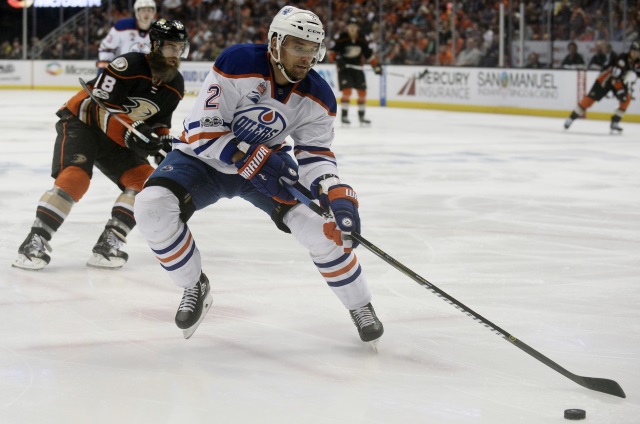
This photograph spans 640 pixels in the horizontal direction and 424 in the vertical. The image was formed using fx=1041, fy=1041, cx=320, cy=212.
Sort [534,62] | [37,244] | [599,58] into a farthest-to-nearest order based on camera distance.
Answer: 1. [534,62]
2. [599,58]
3. [37,244]

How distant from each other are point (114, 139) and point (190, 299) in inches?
51.2

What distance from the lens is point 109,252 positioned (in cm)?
423

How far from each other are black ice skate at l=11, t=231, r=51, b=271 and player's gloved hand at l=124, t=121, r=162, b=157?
0.53m

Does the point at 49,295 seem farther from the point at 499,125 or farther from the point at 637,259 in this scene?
the point at 499,125

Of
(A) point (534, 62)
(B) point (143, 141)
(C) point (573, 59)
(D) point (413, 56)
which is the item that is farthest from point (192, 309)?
(D) point (413, 56)

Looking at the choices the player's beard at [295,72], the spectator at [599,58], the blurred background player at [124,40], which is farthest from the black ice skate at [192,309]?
Result: the spectator at [599,58]

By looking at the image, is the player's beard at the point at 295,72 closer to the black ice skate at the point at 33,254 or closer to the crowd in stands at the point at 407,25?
the black ice skate at the point at 33,254

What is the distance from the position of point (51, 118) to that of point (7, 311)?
9345mm

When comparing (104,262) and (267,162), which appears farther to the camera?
(104,262)

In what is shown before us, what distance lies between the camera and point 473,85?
14.4 metres

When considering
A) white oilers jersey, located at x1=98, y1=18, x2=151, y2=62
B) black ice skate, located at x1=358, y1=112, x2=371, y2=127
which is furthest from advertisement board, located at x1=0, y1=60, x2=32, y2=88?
white oilers jersey, located at x1=98, y1=18, x2=151, y2=62

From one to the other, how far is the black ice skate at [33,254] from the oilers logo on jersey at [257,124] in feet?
4.61

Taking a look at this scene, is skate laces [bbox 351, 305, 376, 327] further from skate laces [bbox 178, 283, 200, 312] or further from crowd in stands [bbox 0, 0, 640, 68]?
crowd in stands [bbox 0, 0, 640, 68]

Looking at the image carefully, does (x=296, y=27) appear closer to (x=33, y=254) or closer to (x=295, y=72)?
(x=295, y=72)
